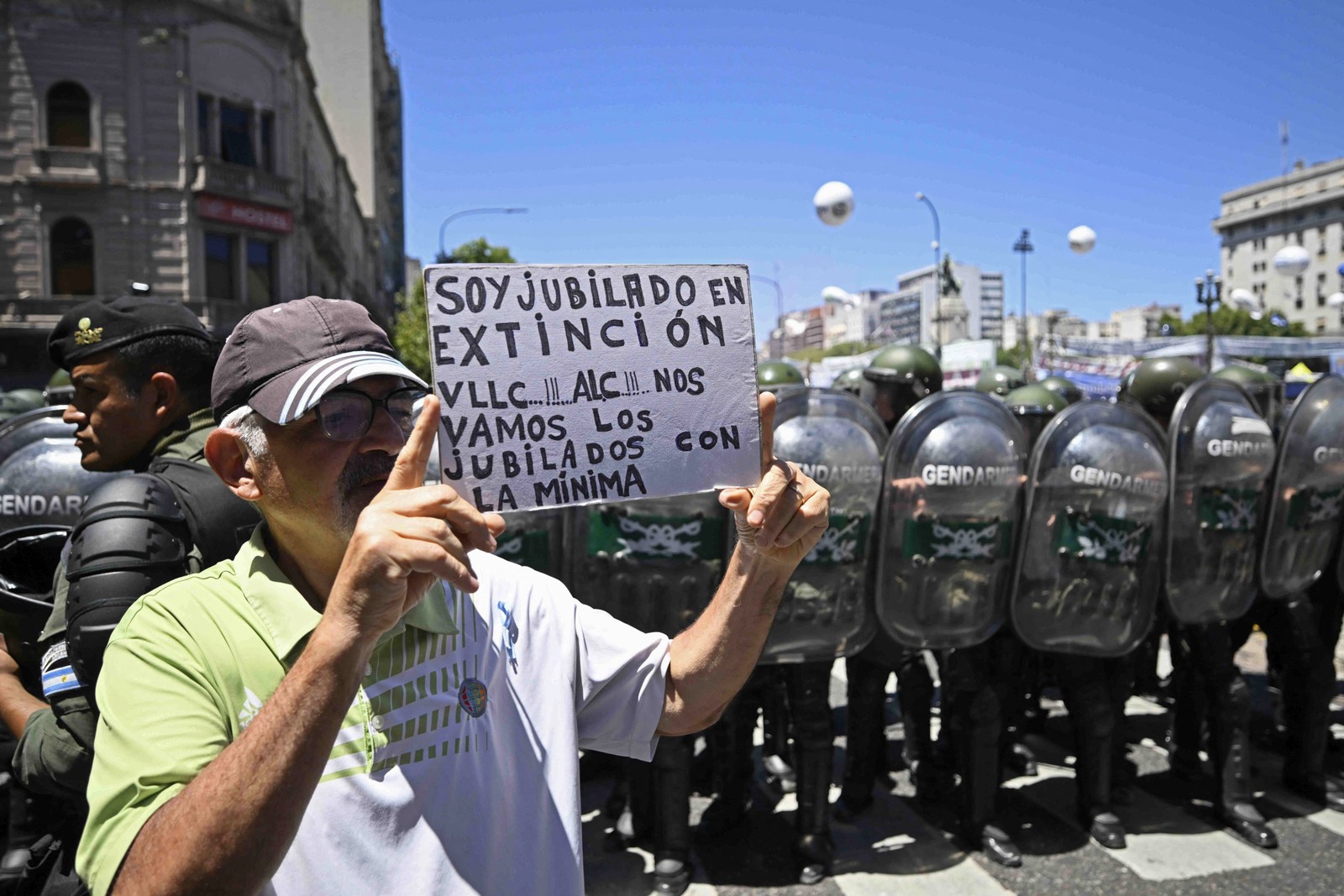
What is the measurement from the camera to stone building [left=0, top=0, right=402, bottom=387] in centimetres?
2300

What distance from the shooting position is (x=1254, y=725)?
580 centimetres

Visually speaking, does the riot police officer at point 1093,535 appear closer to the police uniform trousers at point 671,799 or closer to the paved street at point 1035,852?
the paved street at point 1035,852

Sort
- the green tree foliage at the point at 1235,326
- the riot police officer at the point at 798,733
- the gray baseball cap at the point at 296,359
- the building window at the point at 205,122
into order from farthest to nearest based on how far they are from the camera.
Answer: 1. the green tree foliage at the point at 1235,326
2. the building window at the point at 205,122
3. the riot police officer at the point at 798,733
4. the gray baseball cap at the point at 296,359

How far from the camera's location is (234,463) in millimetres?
1494

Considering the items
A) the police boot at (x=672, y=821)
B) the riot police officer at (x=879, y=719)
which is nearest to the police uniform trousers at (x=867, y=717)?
the riot police officer at (x=879, y=719)

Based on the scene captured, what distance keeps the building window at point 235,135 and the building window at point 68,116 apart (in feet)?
10.5

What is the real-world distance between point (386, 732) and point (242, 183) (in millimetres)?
27938

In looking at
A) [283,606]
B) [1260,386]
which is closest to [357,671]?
[283,606]

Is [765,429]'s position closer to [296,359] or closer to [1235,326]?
[296,359]

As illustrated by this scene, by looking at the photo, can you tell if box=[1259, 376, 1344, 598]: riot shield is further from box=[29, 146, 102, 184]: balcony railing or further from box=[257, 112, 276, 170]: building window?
box=[257, 112, 276, 170]: building window

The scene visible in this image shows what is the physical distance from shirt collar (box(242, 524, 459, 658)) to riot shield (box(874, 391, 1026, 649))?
2.84 metres

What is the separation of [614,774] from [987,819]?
6.01 ft

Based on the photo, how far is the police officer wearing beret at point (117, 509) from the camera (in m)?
1.77

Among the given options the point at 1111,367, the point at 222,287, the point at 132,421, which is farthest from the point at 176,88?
the point at 132,421
